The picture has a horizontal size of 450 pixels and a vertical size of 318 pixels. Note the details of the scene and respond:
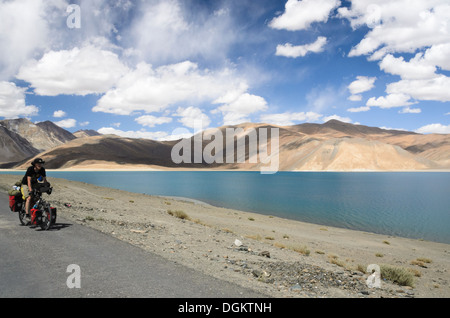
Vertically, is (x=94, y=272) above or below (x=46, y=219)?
below

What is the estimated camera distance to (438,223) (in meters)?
27.7

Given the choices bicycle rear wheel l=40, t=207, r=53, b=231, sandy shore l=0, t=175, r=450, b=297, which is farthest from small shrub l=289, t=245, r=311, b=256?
bicycle rear wheel l=40, t=207, r=53, b=231

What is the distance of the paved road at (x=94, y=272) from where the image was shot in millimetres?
5555

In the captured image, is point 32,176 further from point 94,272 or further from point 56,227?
point 94,272

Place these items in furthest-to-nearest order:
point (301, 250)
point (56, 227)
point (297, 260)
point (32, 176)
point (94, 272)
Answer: point (301, 250)
point (297, 260)
point (56, 227)
point (32, 176)
point (94, 272)

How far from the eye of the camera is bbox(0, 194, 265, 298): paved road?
5.55 metres

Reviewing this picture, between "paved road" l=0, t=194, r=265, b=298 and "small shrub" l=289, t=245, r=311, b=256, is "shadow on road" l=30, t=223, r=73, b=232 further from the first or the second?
"small shrub" l=289, t=245, r=311, b=256

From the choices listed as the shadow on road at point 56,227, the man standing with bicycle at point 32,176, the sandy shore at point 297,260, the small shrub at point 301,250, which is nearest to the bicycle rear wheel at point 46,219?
the shadow on road at point 56,227

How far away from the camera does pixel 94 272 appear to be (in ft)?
21.3

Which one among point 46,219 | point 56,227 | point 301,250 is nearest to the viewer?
point 46,219

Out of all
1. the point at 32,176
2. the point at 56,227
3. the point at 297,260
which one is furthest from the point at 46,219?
the point at 297,260

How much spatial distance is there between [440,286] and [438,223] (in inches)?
820

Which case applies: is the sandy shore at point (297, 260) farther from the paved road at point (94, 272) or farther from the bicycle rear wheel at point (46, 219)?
the bicycle rear wheel at point (46, 219)
